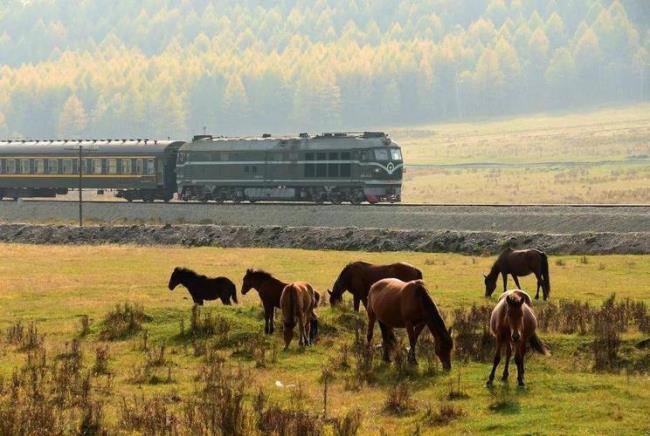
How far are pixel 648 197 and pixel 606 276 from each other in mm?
48129

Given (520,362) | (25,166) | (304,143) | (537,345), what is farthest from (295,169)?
(520,362)

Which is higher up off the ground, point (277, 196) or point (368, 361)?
point (277, 196)

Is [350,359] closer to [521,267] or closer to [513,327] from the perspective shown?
[513,327]

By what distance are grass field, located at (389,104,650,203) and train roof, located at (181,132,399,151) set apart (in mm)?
22129

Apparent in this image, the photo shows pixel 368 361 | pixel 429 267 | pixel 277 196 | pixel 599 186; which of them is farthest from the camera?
pixel 599 186

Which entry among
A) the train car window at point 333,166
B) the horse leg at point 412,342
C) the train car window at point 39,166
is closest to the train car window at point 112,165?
the train car window at point 39,166

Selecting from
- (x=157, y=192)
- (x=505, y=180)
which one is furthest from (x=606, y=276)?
(x=505, y=180)

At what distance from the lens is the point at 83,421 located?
17406mm

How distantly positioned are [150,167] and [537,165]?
7589 cm

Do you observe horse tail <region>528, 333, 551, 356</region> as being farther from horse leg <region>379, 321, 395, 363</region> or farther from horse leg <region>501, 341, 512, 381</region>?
horse leg <region>379, 321, 395, 363</region>

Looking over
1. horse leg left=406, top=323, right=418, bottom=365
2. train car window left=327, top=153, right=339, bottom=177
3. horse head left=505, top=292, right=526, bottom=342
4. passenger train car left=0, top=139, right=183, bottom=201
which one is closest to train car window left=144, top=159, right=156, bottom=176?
passenger train car left=0, top=139, right=183, bottom=201

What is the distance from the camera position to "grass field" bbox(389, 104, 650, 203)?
96.1m

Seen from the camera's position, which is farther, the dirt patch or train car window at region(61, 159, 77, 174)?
train car window at region(61, 159, 77, 174)

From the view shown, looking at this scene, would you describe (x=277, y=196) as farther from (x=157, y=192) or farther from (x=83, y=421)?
(x=83, y=421)
